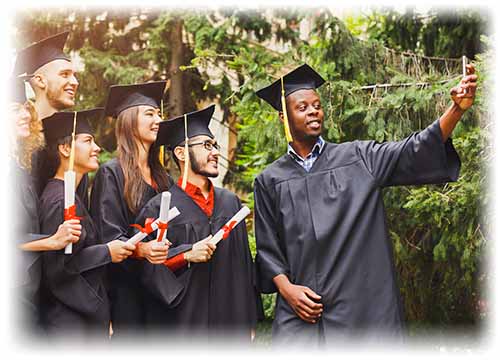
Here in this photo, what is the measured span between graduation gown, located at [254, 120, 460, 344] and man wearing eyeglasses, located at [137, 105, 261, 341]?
28 cm

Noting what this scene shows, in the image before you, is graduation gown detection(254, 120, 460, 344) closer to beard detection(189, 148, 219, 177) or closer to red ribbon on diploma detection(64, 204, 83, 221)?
beard detection(189, 148, 219, 177)

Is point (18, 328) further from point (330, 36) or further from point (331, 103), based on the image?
point (330, 36)

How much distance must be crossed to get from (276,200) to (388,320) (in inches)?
41.7

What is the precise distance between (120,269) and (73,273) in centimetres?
53

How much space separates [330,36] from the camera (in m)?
7.26

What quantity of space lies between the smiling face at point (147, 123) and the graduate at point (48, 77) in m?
0.51

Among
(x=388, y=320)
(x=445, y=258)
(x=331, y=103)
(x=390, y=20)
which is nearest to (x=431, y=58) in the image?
(x=390, y=20)

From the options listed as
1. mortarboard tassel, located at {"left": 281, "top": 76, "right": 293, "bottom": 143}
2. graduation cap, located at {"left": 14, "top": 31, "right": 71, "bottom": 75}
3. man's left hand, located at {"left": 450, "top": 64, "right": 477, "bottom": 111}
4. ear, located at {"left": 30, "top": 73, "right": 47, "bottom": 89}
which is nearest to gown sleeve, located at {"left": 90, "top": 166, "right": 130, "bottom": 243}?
ear, located at {"left": 30, "top": 73, "right": 47, "bottom": 89}

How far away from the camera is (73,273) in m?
4.09

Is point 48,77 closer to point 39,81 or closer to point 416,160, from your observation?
point 39,81

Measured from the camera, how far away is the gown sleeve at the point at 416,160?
3.96 meters

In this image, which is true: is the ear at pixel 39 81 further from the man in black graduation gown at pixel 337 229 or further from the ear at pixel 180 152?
the man in black graduation gown at pixel 337 229

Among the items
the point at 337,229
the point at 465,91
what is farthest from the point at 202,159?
the point at 465,91

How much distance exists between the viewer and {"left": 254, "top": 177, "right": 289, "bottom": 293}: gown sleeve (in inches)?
169
